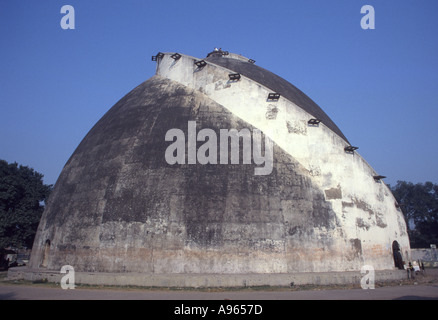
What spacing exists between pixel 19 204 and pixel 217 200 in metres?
18.9

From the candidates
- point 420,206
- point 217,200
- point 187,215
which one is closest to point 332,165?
point 217,200

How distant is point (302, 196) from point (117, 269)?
740 cm

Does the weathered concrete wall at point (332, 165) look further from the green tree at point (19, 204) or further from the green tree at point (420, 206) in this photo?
the green tree at point (420, 206)

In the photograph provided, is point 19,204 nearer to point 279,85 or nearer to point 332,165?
point 279,85

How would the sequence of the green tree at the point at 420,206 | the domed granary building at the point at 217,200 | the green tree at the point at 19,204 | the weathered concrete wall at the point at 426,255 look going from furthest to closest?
the green tree at the point at 420,206, the weathered concrete wall at the point at 426,255, the green tree at the point at 19,204, the domed granary building at the point at 217,200

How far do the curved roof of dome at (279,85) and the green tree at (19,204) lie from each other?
16.8m

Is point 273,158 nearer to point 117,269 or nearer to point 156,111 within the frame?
point 156,111

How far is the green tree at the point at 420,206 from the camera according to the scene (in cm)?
4504

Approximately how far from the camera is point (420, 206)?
53938 millimetres

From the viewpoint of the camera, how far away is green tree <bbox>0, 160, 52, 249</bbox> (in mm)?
22750

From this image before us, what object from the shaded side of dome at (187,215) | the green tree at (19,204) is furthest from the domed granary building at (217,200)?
the green tree at (19,204)

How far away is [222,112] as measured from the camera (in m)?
14.5
